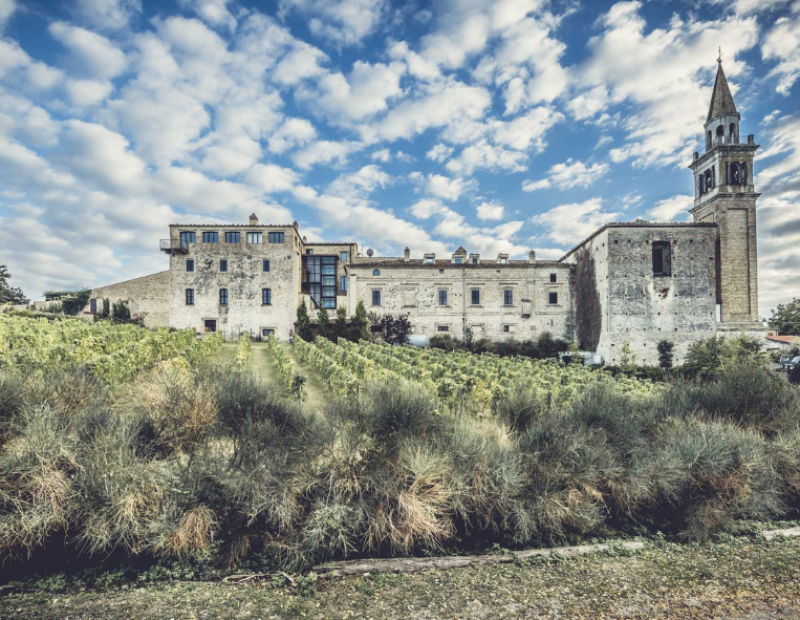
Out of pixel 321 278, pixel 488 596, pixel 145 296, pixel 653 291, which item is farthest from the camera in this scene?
pixel 321 278

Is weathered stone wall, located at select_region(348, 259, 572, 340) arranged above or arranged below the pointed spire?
below

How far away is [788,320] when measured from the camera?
4550cm

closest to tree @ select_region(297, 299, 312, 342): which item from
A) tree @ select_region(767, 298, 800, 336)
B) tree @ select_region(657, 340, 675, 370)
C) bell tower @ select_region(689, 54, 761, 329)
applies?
tree @ select_region(657, 340, 675, 370)

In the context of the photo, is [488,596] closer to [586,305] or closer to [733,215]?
[586,305]

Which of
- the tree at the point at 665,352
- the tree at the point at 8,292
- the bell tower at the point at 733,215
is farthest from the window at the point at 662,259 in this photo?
the tree at the point at 8,292

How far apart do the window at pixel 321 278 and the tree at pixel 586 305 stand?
21.4 m

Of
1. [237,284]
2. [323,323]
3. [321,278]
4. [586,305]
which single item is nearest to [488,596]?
[323,323]

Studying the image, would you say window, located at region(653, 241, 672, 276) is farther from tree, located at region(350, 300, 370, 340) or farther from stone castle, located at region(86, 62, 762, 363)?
tree, located at region(350, 300, 370, 340)

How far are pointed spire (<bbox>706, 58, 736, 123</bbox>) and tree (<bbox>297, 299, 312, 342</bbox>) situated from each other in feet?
118

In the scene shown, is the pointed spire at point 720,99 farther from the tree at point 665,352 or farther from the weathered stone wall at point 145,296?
the weathered stone wall at point 145,296

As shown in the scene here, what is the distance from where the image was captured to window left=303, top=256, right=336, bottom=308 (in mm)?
35719

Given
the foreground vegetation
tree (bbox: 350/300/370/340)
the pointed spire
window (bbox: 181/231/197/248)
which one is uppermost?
the pointed spire

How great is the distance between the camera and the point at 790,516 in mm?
6941

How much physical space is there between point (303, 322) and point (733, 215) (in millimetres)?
34008
